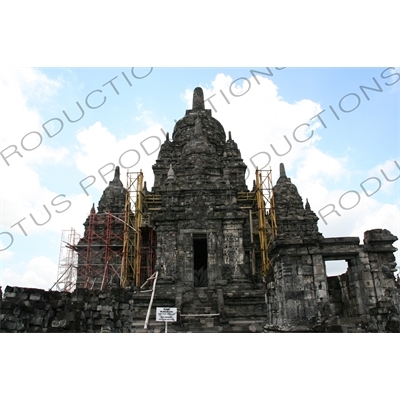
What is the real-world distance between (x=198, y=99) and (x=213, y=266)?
1962 centimetres

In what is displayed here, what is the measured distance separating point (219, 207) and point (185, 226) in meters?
2.38

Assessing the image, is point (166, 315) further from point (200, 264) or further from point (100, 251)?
point (100, 251)

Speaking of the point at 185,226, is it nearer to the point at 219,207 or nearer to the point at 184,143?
the point at 219,207

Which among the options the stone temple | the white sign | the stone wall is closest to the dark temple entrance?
the stone temple

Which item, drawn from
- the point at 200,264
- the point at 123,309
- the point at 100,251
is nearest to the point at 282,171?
the point at 200,264

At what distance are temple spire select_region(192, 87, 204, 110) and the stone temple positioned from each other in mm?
101

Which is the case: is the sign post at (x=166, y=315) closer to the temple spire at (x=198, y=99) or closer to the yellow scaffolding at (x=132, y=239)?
the yellow scaffolding at (x=132, y=239)

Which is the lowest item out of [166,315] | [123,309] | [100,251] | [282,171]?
[166,315]

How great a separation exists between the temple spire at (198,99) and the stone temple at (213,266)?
10 centimetres

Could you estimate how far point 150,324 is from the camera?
51.9ft

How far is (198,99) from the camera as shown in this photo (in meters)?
35.3

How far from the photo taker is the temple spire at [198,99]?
3475 cm

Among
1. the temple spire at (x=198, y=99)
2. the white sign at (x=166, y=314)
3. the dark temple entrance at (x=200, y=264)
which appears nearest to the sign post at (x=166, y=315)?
the white sign at (x=166, y=314)

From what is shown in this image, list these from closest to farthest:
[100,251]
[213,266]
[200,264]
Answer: [213,266] → [200,264] → [100,251]
